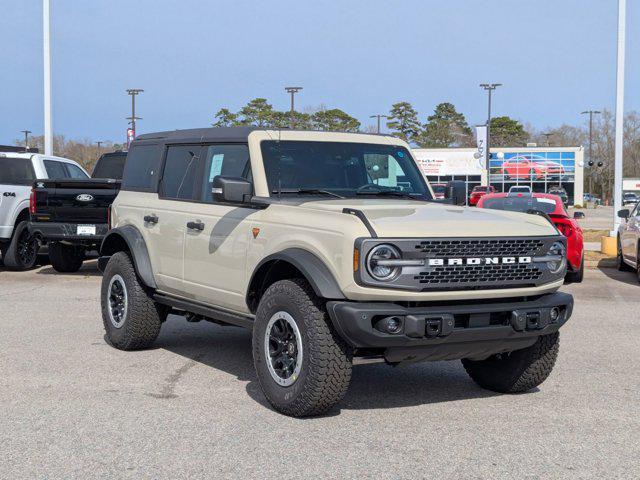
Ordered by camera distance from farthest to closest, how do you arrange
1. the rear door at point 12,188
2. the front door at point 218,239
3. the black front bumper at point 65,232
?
the rear door at point 12,188
the black front bumper at point 65,232
the front door at point 218,239

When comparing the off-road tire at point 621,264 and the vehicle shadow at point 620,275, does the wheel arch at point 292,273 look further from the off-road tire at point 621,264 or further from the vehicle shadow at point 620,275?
the off-road tire at point 621,264

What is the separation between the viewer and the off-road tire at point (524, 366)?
639cm

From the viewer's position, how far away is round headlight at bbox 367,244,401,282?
5.39m

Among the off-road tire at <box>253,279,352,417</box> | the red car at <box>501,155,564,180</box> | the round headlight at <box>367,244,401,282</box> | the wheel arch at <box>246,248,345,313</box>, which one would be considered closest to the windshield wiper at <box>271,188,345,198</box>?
the wheel arch at <box>246,248,345,313</box>

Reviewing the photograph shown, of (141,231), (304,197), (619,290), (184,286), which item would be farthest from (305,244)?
(619,290)

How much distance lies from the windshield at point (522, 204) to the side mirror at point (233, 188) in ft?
28.4

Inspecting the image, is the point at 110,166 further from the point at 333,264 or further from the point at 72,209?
the point at 333,264

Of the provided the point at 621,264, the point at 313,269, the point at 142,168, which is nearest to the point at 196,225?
the point at 142,168

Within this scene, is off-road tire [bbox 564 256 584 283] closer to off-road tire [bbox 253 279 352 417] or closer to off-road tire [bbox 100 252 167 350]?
off-road tire [bbox 100 252 167 350]

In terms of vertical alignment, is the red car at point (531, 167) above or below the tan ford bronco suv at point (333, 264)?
above

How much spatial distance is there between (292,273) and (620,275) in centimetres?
1123

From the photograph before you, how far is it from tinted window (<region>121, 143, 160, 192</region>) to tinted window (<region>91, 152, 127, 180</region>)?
10.1 m

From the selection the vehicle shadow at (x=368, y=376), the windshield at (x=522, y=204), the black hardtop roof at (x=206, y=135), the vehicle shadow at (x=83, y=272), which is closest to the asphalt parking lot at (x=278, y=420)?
the vehicle shadow at (x=368, y=376)

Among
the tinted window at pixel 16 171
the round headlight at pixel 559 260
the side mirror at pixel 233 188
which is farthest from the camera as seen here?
the tinted window at pixel 16 171
